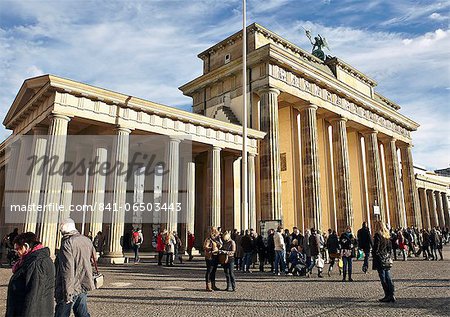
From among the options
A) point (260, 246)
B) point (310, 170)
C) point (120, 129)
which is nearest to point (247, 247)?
point (260, 246)

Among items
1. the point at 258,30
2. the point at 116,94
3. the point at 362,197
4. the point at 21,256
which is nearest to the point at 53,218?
the point at 116,94

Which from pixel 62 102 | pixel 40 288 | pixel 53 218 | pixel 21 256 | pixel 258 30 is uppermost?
pixel 258 30

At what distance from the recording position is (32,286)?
11.0 ft

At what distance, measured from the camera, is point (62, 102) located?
53.6 ft

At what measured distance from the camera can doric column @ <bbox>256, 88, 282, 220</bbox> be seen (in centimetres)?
2397

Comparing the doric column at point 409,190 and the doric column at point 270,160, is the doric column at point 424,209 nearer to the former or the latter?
the doric column at point 409,190

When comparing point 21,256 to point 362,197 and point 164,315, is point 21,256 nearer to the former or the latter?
point 164,315

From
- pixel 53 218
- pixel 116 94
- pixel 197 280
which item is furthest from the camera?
pixel 116 94

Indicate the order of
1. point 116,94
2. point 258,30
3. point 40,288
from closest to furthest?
point 40,288 → point 116,94 → point 258,30

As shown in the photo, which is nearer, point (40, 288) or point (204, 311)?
point (40, 288)

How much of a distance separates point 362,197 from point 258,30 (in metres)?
19.2

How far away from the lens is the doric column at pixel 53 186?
15367 mm

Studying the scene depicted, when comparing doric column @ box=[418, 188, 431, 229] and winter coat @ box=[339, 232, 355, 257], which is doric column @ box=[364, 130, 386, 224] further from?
winter coat @ box=[339, 232, 355, 257]

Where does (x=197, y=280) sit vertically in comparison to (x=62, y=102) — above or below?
below
